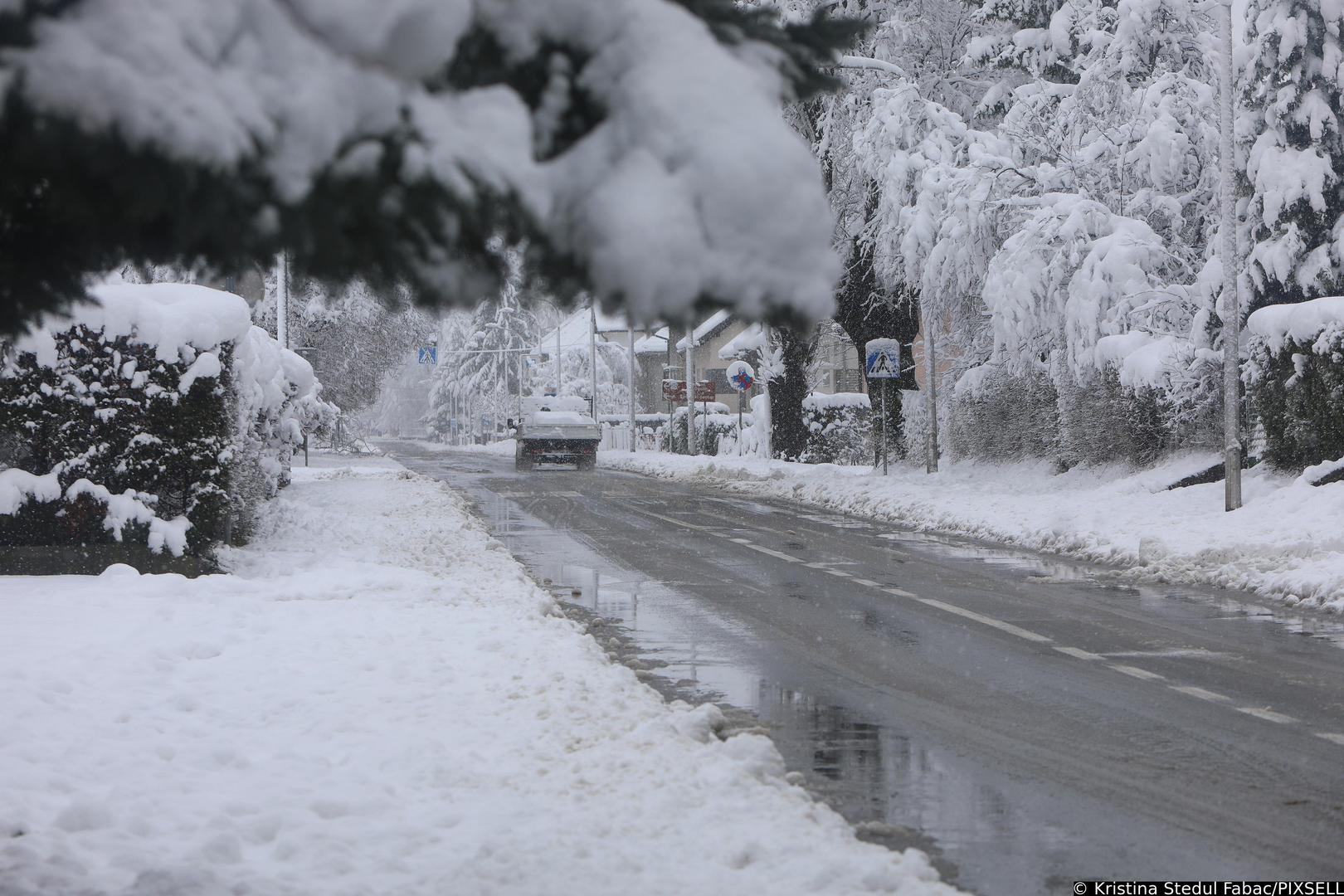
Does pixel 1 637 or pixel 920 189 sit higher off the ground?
pixel 920 189

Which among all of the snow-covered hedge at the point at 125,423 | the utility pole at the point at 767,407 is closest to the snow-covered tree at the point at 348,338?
the utility pole at the point at 767,407

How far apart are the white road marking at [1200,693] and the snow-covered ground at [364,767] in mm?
2949

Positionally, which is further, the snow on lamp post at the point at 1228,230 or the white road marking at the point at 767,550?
the snow on lamp post at the point at 1228,230

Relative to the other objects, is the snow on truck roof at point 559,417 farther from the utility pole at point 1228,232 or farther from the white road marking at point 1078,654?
the white road marking at point 1078,654

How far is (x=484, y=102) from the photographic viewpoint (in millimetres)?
3053

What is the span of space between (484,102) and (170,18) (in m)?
0.66

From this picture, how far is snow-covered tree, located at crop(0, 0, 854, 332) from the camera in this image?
259 centimetres

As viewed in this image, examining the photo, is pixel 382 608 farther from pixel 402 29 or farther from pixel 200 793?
pixel 402 29

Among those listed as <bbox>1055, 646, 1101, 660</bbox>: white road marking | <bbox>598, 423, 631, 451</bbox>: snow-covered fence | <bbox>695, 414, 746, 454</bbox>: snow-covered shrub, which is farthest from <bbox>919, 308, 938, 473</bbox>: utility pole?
<bbox>598, 423, 631, 451</bbox>: snow-covered fence

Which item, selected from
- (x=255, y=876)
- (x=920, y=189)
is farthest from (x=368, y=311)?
(x=255, y=876)

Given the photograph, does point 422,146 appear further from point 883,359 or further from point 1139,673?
point 883,359

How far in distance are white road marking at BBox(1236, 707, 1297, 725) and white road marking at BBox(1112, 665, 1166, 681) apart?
93 centimetres

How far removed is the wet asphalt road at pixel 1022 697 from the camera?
519 centimetres

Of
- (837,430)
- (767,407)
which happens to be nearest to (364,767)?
(837,430)
